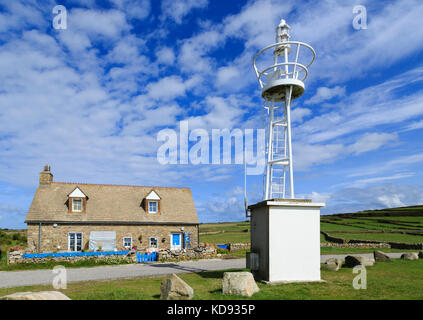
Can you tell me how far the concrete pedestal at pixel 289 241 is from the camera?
44.5ft

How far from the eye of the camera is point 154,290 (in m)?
12.0

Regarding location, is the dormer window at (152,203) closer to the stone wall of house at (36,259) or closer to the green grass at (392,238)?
the stone wall of house at (36,259)

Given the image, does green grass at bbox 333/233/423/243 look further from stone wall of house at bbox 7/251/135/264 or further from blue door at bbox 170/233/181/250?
stone wall of house at bbox 7/251/135/264

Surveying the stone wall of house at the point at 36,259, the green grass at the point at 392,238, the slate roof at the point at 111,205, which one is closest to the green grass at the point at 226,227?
the green grass at the point at 392,238

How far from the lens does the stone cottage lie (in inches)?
1073

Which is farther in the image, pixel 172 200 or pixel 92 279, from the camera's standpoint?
pixel 172 200

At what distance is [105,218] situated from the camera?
1142 inches

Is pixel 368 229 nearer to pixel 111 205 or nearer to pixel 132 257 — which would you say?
pixel 111 205

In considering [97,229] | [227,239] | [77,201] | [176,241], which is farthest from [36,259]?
[227,239]

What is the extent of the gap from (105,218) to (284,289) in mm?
21479
